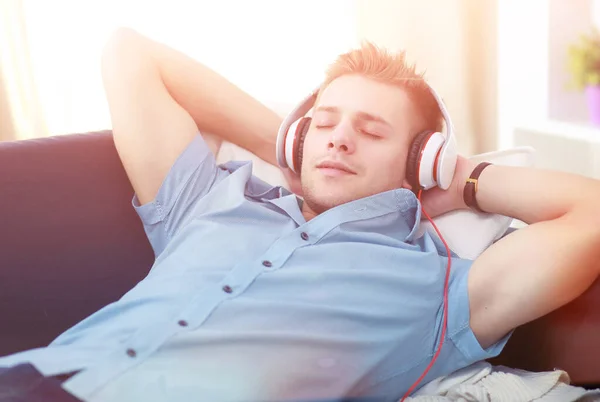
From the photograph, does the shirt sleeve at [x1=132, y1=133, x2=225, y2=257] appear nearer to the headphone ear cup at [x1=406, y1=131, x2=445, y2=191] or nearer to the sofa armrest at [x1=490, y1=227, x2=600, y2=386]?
the headphone ear cup at [x1=406, y1=131, x2=445, y2=191]

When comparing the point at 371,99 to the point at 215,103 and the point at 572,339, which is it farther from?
the point at 572,339

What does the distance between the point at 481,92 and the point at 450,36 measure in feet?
1.02

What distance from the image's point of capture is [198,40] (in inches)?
83.0

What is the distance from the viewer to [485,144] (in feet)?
8.84

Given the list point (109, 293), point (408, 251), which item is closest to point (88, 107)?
point (109, 293)

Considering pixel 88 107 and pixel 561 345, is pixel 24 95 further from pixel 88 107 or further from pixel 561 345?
pixel 561 345

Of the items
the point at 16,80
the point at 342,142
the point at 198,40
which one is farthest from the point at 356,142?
the point at 16,80

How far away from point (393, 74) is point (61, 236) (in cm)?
73

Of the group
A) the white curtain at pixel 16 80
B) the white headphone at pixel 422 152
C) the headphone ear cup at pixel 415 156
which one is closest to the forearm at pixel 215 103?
the white headphone at pixel 422 152

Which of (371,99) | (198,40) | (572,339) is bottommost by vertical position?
(572,339)

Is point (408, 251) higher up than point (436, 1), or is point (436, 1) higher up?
point (436, 1)

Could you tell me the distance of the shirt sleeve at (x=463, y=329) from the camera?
0.98 m

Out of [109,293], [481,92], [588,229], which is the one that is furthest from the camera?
[481,92]

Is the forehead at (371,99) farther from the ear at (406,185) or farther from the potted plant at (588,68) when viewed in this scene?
the potted plant at (588,68)
